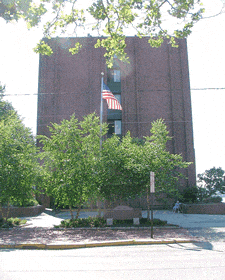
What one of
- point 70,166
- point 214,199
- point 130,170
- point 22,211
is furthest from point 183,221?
point 22,211

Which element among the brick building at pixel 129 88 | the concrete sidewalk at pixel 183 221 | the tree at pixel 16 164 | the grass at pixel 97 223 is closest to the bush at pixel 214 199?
the concrete sidewalk at pixel 183 221

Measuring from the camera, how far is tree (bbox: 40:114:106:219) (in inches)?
585

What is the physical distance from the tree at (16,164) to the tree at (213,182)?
17.8 metres

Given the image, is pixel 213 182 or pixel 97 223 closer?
pixel 97 223

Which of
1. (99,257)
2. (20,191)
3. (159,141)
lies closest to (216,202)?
(159,141)

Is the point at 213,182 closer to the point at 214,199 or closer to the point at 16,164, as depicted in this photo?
the point at 214,199

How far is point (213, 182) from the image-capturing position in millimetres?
26750

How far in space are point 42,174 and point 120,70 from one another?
67.0 ft

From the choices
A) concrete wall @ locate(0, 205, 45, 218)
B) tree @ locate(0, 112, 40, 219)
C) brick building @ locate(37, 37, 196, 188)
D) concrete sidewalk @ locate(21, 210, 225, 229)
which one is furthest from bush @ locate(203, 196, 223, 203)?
tree @ locate(0, 112, 40, 219)

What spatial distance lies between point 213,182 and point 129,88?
540 inches

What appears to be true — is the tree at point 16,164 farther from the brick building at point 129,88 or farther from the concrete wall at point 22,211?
the brick building at point 129,88

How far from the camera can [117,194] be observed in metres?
15.9

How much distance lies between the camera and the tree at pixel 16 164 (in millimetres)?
14719

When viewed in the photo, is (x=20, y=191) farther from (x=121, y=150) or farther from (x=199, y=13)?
(x=199, y=13)
